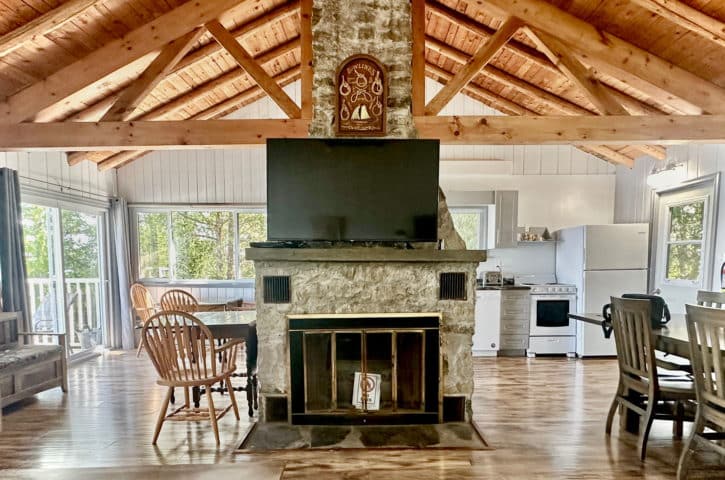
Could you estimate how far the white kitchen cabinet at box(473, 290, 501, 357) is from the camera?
5000 mm

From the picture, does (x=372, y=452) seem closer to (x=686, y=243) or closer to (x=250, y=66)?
(x=250, y=66)

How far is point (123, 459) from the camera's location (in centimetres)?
254

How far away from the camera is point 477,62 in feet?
11.4

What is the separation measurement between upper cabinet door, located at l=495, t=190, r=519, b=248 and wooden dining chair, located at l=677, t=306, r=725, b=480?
3.24 metres

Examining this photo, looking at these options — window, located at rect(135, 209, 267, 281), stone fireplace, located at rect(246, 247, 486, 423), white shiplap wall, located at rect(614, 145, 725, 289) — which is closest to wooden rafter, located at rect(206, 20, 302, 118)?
stone fireplace, located at rect(246, 247, 486, 423)

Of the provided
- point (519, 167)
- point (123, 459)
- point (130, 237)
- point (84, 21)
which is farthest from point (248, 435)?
point (519, 167)

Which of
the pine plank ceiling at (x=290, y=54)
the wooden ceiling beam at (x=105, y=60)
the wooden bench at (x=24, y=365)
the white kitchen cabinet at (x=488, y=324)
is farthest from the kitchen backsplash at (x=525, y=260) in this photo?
the wooden bench at (x=24, y=365)

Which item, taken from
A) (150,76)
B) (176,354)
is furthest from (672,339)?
(150,76)

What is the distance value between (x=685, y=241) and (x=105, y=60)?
6.34 meters

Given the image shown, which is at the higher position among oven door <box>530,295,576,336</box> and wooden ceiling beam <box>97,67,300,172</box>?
wooden ceiling beam <box>97,67,300,172</box>

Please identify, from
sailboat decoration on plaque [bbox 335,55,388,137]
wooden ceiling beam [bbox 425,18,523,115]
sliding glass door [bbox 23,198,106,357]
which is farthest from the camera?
sliding glass door [bbox 23,198,106,357]

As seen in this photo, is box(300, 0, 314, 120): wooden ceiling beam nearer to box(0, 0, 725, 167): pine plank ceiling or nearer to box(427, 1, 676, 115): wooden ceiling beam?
Result: box(0, 0, 725, 167): pine plank ceiling

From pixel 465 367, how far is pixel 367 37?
279cm

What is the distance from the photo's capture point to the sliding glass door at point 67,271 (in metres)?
4.53
